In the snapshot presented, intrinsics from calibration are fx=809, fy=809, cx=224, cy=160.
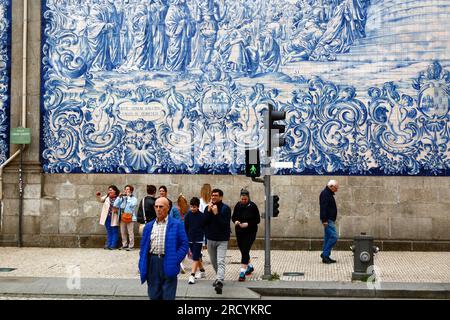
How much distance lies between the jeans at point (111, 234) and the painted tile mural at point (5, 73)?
3111 millimetres

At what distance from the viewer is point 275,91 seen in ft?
63.2

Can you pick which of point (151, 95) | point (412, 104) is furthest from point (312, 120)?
point (151, 95)

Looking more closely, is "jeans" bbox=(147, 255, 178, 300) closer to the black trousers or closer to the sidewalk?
the sidewalk

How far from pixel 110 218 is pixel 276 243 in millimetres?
3950

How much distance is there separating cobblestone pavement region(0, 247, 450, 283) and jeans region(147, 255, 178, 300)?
17.4ft

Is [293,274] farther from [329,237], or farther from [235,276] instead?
[329,237]


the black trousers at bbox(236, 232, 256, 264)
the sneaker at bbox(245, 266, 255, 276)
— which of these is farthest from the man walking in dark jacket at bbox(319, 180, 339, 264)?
the black trousers at bbox(236, 232, 256, 264)

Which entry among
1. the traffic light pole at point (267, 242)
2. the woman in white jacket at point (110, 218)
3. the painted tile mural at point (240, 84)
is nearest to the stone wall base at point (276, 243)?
the woman in white jacket at point (110, 218)

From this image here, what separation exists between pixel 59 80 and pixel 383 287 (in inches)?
387

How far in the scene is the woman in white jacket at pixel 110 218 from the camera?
1891 centimetres

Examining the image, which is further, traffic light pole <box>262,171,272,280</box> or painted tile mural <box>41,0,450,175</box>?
painted tile mural <box>41,0,450,175</box>

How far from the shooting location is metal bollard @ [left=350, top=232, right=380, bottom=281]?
14.6 m

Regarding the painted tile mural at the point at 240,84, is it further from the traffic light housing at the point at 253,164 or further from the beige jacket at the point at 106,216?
the traffic light housing at the point at 253,164

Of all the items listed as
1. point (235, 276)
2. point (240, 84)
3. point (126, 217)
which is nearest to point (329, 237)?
point (235, 276)
